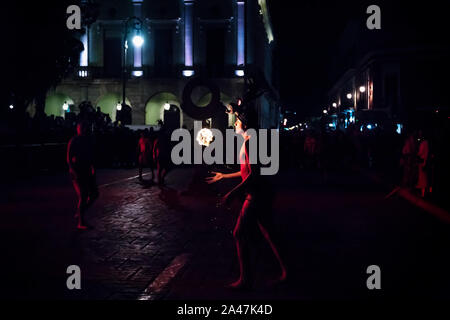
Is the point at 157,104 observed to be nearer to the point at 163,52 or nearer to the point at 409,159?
the point at 163,52

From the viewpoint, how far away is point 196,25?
140 ft

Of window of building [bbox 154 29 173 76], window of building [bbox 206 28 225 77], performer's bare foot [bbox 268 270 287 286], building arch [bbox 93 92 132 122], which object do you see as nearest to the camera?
performer's bare foot [bbox 268 270 287 286]

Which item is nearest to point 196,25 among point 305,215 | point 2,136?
point 2,136

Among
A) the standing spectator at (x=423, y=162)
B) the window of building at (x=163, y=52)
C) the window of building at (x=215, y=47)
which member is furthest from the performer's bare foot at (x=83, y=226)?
the window of building at (x=163, y=52)

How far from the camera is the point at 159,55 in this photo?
4300 cm

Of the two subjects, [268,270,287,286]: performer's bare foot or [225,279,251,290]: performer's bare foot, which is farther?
[268,270,287,286]: performer's bare foot

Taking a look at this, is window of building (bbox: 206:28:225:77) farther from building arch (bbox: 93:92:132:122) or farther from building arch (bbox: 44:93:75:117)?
building arch (bbox: 44:93:75:117)

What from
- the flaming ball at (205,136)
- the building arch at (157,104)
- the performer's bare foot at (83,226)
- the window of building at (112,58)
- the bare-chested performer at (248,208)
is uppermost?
the window of building at (112,58)

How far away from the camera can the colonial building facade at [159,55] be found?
42.1 m

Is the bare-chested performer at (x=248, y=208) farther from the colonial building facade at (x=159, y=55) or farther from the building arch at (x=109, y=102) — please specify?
the building arch at (x=109, y=102)

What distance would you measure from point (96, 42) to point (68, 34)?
19.5 m

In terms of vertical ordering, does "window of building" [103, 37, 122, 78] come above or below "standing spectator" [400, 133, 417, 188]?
above

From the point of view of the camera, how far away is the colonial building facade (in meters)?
42.1

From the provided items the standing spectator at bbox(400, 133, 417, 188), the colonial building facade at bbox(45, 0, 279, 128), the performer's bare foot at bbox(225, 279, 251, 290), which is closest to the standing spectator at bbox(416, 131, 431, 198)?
the standing spectator at bbox(400, 133, 417, 188)
